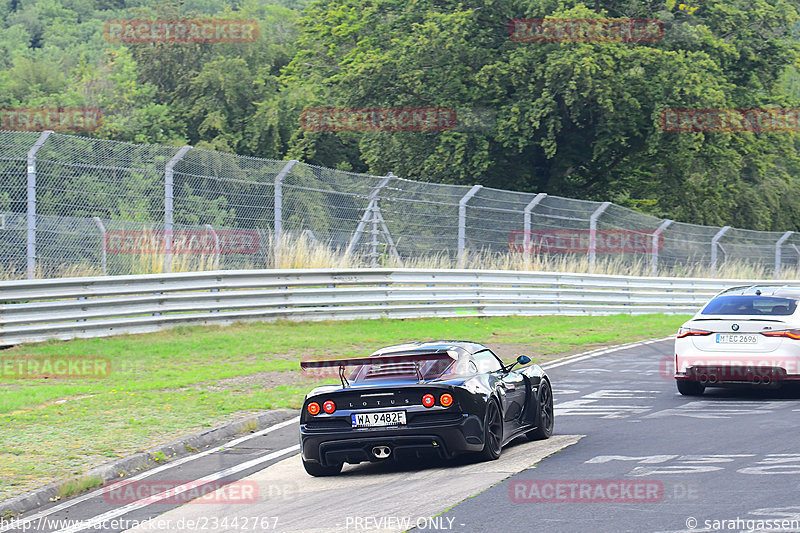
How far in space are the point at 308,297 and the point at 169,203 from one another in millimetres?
3720

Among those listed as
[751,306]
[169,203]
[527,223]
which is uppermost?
[169,203]

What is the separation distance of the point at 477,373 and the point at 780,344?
513 centimetres

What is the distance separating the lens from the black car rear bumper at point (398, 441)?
862cm

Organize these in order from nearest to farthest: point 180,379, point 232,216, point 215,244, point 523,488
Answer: point 523,488, point 180,379, point 215,244, point 232,216

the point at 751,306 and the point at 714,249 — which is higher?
the point at 714,249

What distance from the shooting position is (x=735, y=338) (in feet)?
42.4

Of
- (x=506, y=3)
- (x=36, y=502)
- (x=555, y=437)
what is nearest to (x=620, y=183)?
(x=506, y=3)

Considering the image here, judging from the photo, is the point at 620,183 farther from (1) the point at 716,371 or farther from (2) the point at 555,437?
(2) the point at 555,437

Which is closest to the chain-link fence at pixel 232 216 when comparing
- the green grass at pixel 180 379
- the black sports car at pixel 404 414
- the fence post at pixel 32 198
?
the fence post at pixel 32 198

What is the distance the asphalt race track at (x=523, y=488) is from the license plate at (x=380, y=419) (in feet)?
1.51

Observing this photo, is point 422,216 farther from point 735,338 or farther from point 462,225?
point 735,338

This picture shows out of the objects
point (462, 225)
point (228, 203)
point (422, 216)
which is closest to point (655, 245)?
point (462, 225)

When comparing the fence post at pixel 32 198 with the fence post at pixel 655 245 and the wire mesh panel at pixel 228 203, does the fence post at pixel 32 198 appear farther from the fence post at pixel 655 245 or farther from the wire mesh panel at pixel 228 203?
the fence post at pixel 655 245

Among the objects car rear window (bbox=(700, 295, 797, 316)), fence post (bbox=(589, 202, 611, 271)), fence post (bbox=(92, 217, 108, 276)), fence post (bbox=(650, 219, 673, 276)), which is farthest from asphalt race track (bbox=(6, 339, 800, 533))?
fence post (bbox=(650, 219, 673, 276))
